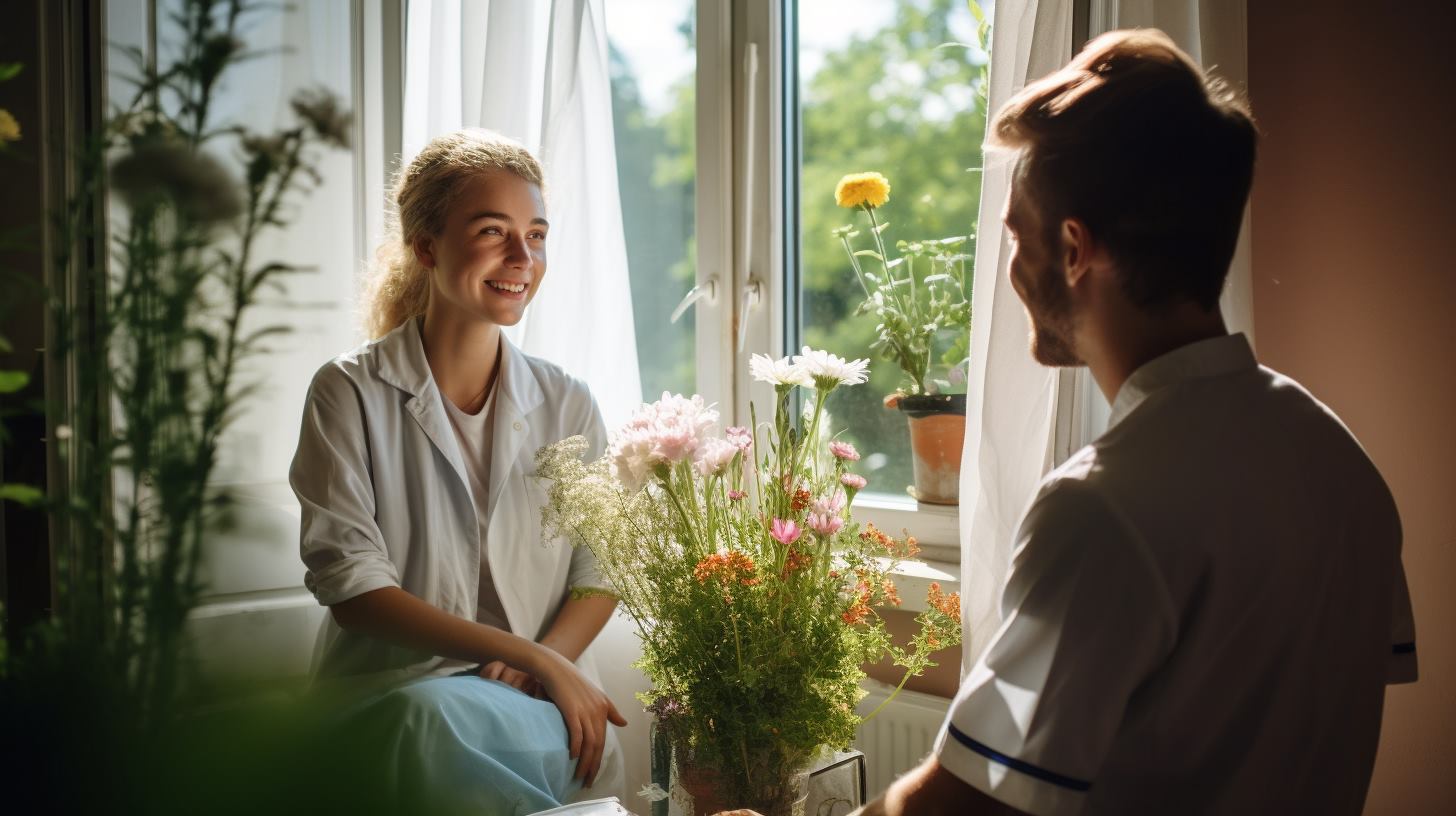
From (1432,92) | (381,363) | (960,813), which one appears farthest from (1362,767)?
(381,363)

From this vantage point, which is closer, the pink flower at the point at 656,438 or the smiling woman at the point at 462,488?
the pink flower at the point at 656,438

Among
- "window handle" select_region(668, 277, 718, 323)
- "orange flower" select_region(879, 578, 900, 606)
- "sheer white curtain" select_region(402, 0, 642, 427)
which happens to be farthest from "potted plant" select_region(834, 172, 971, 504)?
"orange flower" select_region(879, 578, 900, 606)

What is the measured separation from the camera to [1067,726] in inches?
30.4

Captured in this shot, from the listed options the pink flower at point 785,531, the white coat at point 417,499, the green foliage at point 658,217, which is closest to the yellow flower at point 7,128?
the pink flower at point 785,531

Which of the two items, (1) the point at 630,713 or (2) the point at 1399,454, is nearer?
(2) the point at 1399,454

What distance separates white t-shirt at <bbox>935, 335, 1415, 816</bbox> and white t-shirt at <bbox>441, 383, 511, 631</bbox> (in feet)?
3.38

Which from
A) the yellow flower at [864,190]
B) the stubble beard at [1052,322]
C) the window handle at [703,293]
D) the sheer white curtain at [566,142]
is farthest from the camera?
the window handle at [703,293]

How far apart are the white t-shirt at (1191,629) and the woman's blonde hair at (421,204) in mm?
1175

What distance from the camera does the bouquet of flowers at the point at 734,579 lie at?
120cm

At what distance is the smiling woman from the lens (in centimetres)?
148

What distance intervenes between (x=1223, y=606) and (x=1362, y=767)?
223mm

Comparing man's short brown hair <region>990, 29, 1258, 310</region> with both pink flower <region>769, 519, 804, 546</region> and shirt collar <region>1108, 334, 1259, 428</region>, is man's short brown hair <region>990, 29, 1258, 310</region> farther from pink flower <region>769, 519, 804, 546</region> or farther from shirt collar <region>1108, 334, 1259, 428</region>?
pink flower <region>769, 519, 804, 546</region>

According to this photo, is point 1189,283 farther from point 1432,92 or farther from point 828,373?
point 1432,92

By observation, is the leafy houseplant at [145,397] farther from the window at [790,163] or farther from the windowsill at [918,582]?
the window at [790,163]
